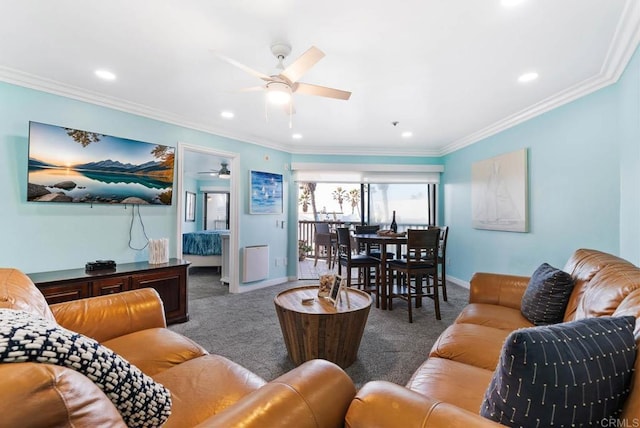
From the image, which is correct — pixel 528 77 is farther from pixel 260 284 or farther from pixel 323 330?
pixel 260 284

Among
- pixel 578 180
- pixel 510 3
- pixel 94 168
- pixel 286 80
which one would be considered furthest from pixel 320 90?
pixel 578 180

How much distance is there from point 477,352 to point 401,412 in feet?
3.18

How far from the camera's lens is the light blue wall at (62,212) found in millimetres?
2576

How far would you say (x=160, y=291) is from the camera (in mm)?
3053

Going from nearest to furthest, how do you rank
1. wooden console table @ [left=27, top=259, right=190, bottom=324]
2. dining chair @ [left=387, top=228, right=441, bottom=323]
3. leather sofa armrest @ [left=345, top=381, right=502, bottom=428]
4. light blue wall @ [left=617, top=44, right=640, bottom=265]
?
1. leather sofa armrest @ [left=345, top=381, right=502, bottom=428]
2. light blue wall @ [left=617, top=44, right=640, bottom=265]
3. wooden console table @ [left=27, top=259, right=190, bottom=324]
4. dining chair @ [left=387, top=228, right=441, bottom=323]

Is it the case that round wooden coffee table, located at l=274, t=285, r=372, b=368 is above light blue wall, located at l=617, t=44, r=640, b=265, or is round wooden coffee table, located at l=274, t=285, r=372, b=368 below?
below

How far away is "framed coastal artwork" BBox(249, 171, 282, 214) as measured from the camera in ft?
15.1

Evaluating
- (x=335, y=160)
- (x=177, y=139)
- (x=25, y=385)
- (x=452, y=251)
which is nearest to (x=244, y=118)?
(x=177, y=139)

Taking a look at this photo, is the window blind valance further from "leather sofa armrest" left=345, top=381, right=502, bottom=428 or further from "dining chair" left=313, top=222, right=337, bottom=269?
"leather sofa armrest" left=345, top=381, right=502, bottom=428

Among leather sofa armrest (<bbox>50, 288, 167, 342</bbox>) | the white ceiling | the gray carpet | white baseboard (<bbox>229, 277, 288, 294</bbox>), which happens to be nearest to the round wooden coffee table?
the gray carpet

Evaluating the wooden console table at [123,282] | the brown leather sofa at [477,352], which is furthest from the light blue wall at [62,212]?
the brown leather sofa at [477,352]

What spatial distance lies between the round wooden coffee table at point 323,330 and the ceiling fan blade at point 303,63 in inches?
66.6

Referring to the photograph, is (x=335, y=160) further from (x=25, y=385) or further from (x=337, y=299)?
(x=25, y=385)

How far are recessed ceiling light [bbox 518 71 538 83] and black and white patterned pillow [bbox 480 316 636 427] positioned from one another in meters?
2.61
